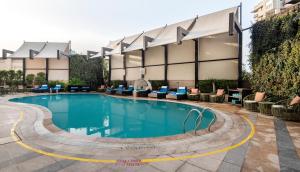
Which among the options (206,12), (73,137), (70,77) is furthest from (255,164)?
(70,77)

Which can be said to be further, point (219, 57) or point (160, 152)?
point (219, 57)

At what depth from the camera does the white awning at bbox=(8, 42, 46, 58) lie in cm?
1952

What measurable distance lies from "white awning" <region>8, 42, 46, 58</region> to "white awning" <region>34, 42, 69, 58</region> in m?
0.83

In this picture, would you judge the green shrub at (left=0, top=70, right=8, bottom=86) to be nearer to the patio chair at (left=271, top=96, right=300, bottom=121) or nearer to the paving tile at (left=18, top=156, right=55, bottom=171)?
the paving tile at (left=18, top=156, right=55, bottom=171)

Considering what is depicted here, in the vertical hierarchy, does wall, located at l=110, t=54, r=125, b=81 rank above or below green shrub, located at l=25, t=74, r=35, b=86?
above

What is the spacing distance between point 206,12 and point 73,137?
13.7 meters

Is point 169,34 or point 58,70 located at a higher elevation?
point 169,34

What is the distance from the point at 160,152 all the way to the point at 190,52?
11.9m

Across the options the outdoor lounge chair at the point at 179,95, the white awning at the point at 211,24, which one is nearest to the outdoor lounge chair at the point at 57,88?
the outdoor lounge chair at the point at 179,95

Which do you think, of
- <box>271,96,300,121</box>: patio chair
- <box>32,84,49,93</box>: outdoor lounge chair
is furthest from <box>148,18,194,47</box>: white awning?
<box>32,84,49,93</box>: outdoor lounge chair

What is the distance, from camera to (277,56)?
27.1ft

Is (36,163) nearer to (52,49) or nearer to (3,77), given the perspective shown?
(3,77)

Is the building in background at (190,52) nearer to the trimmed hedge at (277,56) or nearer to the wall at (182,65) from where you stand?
the wall at (182,65)

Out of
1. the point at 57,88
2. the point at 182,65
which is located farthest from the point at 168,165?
the point at 57,88
